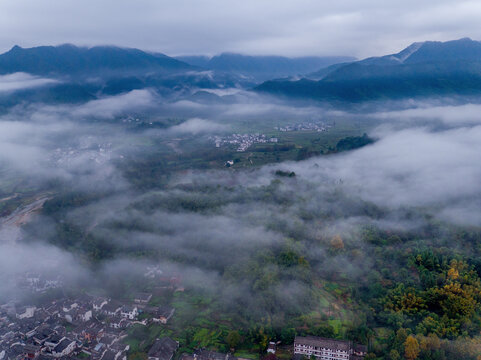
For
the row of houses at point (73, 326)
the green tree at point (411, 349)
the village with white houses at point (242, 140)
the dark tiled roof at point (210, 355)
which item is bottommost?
the dark tiled roof at point (210, 355)

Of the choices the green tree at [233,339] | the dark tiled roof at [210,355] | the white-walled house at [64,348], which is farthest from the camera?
the green tree at [233,339]

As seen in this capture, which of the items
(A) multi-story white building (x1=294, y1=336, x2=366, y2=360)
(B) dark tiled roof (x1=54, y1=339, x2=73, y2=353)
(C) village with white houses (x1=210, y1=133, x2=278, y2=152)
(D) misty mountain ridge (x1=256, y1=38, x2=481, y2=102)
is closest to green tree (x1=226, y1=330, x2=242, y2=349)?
(A) multi-story white building (x1=294, y1=336, x2=366, y2=360)

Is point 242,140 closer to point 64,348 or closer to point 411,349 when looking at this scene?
point 64,348

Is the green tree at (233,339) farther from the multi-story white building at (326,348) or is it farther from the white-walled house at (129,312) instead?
the white-walled house at (129,312)

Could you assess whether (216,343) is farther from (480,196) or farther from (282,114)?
(282,114)

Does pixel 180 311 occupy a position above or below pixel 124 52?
below

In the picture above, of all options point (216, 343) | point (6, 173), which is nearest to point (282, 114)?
point (6, 173)

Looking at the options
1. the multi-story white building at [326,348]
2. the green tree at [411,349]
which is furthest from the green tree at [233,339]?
the green tree at [411,349]
